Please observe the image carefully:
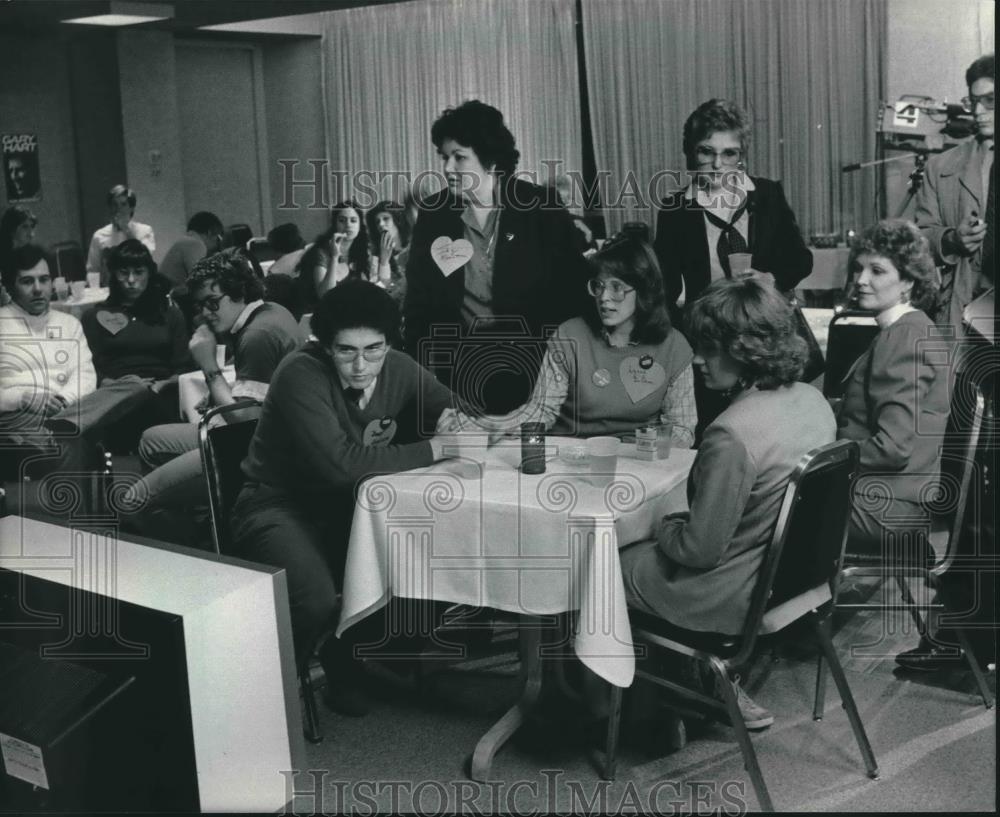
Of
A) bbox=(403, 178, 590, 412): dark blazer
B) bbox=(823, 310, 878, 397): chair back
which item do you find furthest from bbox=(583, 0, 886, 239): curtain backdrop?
bbox=(403, 178, 590, 412): dark blazer

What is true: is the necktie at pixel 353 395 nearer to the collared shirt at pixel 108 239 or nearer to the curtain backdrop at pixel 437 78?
the collared shirt at pixel 108 239

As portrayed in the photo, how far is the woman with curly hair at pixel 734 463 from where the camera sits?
7.23 ft

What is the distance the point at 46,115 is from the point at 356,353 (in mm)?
7489

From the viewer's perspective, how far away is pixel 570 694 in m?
2.82

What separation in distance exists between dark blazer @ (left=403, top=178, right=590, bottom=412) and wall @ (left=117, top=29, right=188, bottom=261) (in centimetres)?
618

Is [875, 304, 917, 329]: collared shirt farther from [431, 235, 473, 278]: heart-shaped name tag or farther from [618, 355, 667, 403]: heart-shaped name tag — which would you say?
[431, 235, 473, 278]: heart-shaped name tag

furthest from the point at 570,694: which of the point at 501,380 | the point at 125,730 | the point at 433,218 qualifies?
the point at 125,730

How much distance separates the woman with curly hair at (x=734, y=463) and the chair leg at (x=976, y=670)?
88cm

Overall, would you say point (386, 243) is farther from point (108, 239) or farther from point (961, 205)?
point (961, 205)

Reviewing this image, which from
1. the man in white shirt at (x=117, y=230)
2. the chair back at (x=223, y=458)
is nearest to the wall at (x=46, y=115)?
the man in white shirt at (x=117, y=230)

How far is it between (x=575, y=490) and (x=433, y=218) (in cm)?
124

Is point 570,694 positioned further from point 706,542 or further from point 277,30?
point 277,30

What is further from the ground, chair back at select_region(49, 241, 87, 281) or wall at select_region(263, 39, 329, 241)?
wall at select_region(263, 39, 329, 241)

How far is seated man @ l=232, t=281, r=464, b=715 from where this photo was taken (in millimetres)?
2732
